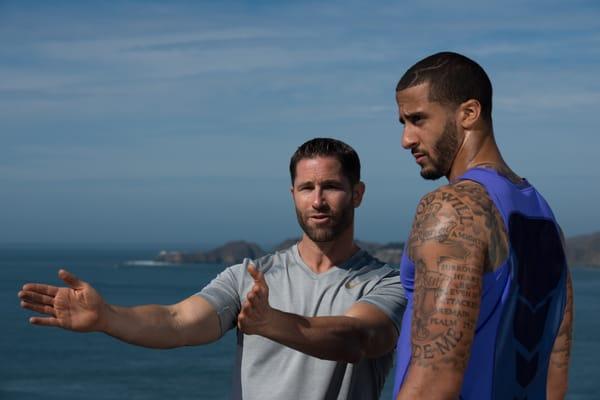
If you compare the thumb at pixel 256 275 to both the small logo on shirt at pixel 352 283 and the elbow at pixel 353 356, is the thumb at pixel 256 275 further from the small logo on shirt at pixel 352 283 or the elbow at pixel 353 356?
the small logo on shirt at pixel 352 283

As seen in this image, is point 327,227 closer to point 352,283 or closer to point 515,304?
point 352,283

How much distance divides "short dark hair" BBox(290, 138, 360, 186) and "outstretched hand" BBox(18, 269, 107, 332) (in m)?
1.63

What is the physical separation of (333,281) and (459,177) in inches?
67.2

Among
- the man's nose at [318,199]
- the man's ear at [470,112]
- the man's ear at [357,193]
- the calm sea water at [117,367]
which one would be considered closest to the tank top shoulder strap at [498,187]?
the man's ear at [470,112]

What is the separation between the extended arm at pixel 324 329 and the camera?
4.96m

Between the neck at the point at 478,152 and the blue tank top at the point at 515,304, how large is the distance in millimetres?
90

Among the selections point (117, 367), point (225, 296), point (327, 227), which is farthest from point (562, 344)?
point (117, 367)

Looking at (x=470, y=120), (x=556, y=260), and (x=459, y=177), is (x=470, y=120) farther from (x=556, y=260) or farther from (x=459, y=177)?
(x=556, y=260)

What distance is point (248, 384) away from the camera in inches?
222

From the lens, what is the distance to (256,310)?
4.95 metres

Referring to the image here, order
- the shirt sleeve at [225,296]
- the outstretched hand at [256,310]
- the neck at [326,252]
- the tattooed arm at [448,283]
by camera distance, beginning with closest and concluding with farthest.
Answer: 1. the tattooed arm at [448,283]
2. the outstretched hand at [256,310]
3. the shirt sleeve at [225,296]
4. the neck at [326,252]

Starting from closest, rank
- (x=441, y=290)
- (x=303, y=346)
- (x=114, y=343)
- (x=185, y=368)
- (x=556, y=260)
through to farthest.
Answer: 1. (x=441, y=290)
2. (x=556, y=260)
3. (x=303, y=346)
4. (x=185, y=368)
5. (x=114, y=343)

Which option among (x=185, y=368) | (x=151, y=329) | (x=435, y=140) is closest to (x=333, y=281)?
(x=151, y=329)

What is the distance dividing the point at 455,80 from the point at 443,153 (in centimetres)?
35
